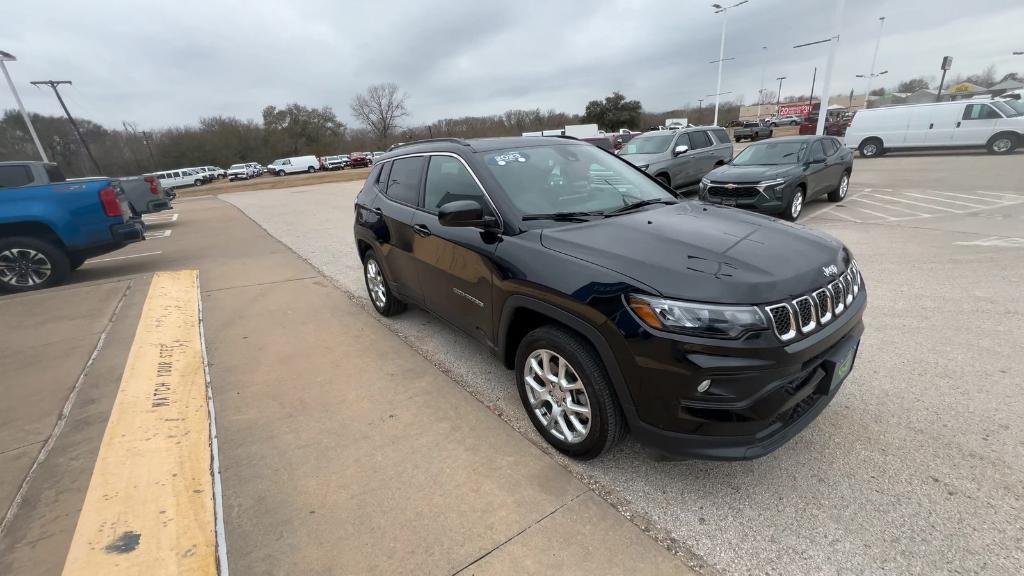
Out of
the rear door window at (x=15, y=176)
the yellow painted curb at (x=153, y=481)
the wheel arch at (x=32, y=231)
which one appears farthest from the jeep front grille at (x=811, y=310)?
the rear door window at (x=15, y=176)

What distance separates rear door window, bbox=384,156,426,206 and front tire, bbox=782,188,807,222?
675 cm

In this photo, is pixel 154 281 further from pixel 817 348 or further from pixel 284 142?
pixel 284 142

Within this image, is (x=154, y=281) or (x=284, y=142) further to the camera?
(x=284, y=142)

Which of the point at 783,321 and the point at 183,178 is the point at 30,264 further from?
the point at 183,178

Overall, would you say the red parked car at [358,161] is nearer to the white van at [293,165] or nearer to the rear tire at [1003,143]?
the white van at [293,165]

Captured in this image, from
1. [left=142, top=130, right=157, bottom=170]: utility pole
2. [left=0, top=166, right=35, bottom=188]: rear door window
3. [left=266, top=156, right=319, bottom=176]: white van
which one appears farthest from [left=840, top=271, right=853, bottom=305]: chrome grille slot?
[left=142, top=130, right=157, bottom=170]: utility pole

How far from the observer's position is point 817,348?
2.03 metres

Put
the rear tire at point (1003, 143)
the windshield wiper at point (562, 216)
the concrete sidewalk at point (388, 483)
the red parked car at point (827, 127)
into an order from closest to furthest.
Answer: the concrete sidewalk at point (388, 483), the windshield wiper at point (562, 216), the rear tire at point (1003, 143), the red parked car at point (827, 127)

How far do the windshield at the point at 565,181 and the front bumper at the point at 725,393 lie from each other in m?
1.25

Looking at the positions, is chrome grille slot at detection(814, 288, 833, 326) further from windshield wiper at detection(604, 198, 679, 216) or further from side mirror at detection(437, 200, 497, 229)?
side mirror at detection(437, 200, 497, 229)

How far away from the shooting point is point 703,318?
74.6 inches

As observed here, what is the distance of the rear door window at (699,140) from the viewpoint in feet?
36.7

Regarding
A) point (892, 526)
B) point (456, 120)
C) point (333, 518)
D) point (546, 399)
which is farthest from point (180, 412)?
point (456, 120)

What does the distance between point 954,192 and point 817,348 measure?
1217 centimetres
